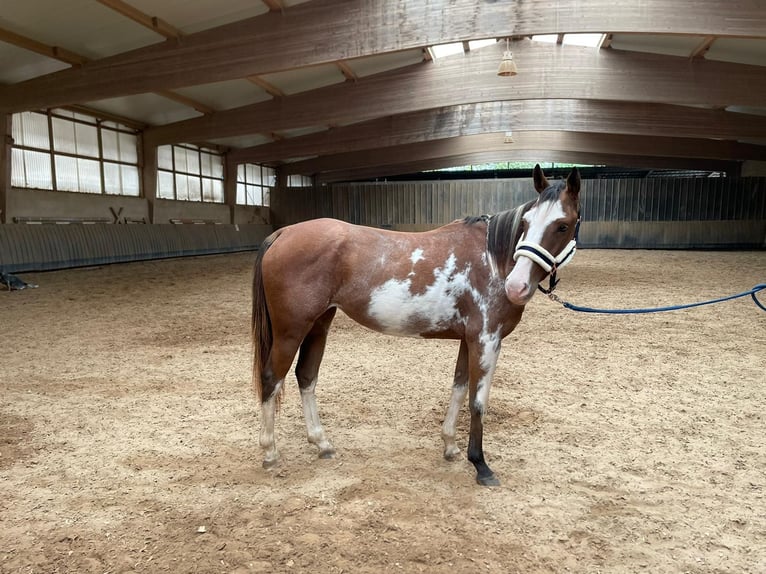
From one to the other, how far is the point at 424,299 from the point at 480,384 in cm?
56

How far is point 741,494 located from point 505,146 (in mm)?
19243

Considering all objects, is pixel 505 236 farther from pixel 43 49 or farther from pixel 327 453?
pixel 43 49

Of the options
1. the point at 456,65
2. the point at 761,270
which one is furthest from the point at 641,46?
the point at 761,270

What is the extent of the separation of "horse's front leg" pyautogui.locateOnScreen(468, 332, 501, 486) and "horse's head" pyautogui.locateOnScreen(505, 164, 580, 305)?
1.04ft

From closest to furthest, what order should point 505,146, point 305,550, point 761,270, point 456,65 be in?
point 305,550 < point 456,65 < point 761,270 < point 505,146

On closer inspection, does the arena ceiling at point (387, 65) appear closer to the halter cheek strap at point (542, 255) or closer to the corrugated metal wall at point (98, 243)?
the corrugated metal wall at point (98, 243)

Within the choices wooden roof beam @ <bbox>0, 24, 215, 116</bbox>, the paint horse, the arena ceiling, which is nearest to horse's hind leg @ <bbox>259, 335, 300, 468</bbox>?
the paint horse

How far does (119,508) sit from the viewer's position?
7.32ft

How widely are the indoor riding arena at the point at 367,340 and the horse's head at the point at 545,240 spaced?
1cm

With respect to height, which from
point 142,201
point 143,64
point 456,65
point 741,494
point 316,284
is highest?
point 456,65

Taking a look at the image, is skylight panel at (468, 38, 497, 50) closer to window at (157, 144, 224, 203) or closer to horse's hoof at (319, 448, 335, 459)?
horse's hoof at (319, 448, 335, 459)

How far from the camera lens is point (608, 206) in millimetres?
22844

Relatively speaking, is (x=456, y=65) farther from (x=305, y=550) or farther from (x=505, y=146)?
(x=305, y=550)

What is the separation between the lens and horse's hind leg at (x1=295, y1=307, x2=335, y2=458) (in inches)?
109
